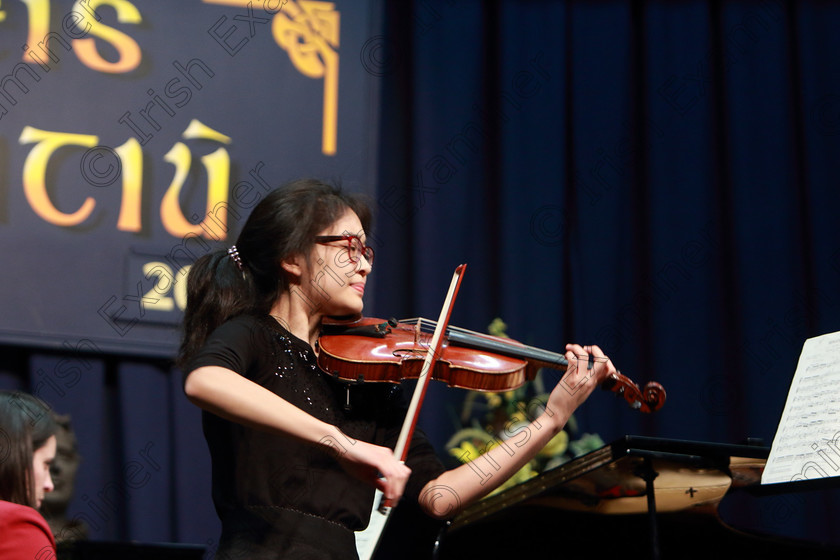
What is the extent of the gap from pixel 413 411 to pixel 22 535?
0.90m

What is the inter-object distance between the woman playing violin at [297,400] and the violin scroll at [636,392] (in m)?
0.05

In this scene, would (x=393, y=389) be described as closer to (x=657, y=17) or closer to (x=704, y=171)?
(x=704, y=171)

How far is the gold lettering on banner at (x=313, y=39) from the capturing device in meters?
3.40

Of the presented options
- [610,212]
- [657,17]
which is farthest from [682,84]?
[610,212]

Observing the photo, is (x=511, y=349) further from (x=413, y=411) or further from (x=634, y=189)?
(x=634, y=189)

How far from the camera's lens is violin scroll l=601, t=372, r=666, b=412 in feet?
6.15

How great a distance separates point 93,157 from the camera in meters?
3.15

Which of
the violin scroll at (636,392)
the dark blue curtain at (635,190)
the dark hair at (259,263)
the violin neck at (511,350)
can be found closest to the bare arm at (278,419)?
the dark hair at (259,263)

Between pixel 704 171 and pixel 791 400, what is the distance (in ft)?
6.72

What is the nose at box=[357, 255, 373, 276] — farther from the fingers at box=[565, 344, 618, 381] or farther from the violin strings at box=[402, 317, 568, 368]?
the fingers at box=[565, 344, 618, 381]

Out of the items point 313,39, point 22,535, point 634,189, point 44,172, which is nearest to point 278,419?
point 22,535

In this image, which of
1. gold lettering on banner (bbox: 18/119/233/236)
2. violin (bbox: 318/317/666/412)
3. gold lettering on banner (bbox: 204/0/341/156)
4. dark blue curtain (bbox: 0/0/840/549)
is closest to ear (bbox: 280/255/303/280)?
violin (bbox: 318/317/666/412)

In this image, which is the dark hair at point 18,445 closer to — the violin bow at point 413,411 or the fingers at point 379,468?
the violin bow at point 413,411

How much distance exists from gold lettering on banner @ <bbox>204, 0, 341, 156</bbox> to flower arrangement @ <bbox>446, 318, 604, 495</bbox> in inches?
41.9
